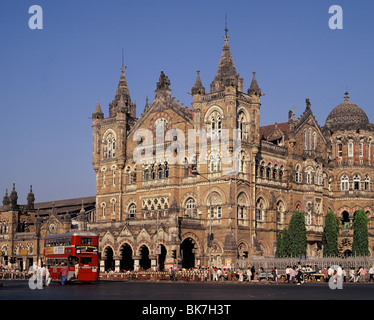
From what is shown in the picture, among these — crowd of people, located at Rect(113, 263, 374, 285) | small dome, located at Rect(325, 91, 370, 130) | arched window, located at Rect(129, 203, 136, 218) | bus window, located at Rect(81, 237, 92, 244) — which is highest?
small dome, located at Rect(325, 91, 370, 130)

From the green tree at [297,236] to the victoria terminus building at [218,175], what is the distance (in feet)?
12.4

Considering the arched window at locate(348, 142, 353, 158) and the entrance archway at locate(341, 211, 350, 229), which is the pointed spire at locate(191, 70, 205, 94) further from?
the entrance archway at locate(341, 211, 350, 229)

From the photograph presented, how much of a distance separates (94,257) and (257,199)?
27.8 metres

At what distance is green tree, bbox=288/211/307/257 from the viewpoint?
67.1 metres

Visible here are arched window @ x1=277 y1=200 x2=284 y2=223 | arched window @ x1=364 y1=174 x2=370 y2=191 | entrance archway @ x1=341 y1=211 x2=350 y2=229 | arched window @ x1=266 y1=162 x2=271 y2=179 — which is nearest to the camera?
arched window @ x1=266 y1=162 x2=271 y2=179

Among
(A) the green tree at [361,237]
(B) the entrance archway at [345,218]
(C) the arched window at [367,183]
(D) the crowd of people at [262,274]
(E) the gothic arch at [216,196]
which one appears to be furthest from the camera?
(B) the entrance archway at [345,218]

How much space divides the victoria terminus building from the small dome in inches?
6.0

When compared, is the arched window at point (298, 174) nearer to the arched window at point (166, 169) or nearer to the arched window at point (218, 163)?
the arched window at point (218, 163)

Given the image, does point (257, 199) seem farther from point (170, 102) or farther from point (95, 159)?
point (95, 159)

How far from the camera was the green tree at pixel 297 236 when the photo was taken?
220 ft

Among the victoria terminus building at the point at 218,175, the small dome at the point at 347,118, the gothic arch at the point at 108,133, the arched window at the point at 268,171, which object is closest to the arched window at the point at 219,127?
the victoria terminus building at the point at 218,175

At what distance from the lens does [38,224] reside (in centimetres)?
8800

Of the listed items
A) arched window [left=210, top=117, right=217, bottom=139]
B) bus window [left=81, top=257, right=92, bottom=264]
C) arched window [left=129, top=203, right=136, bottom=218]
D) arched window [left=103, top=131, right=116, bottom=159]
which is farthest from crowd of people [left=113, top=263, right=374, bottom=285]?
arched window [left=103, top=131, right=116, bottom=159]

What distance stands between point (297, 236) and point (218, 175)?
35.1 feet
